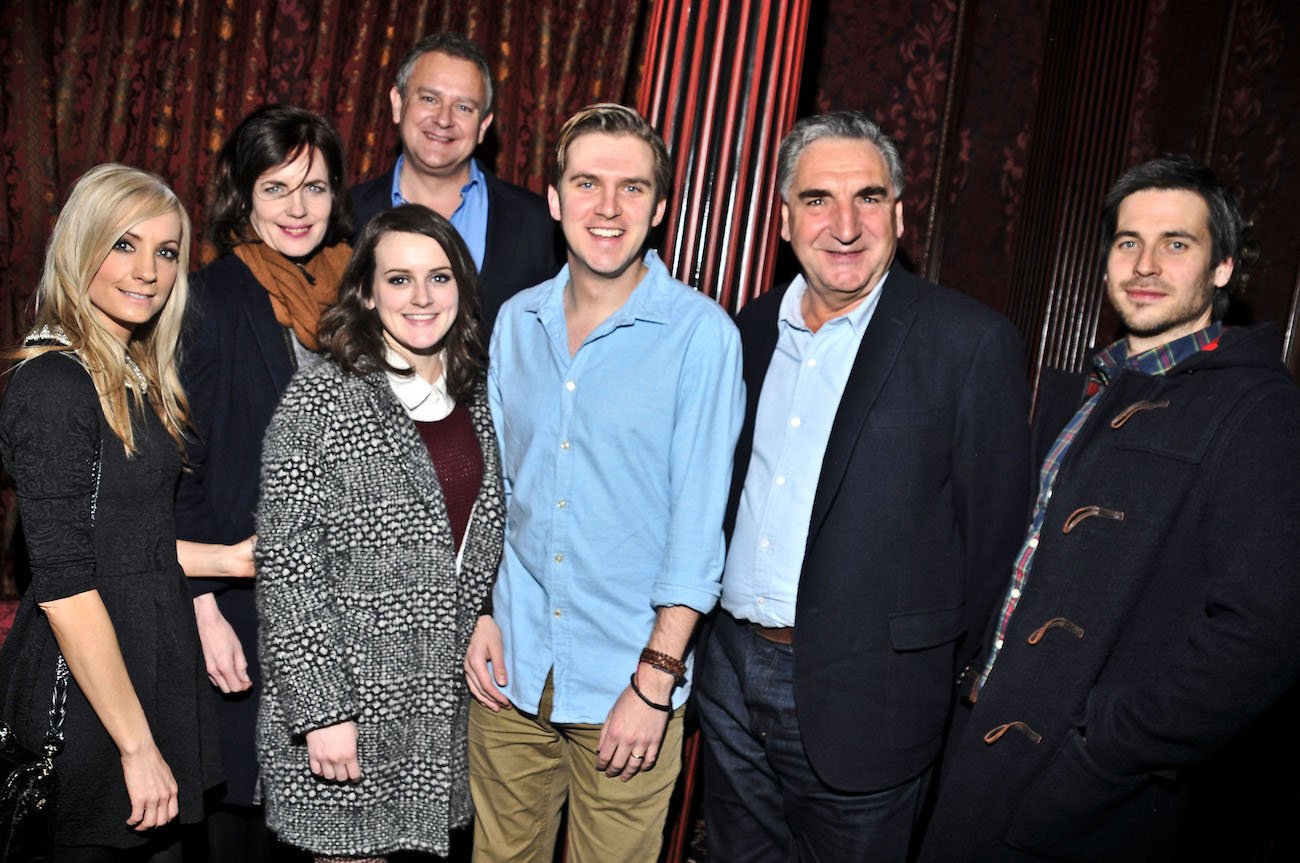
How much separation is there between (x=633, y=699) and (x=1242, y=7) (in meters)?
3.14

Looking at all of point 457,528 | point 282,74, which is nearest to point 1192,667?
point 457,528

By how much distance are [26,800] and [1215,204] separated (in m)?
2.32

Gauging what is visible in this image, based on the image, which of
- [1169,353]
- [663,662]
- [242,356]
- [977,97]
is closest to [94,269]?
[242,356]

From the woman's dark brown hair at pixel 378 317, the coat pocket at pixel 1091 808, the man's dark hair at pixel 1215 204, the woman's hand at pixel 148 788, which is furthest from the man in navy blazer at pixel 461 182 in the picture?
the coat pocket at pixel 1091 808

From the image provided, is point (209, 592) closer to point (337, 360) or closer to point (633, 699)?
point (337, 360)

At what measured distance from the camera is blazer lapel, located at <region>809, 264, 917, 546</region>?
1911 millimetres

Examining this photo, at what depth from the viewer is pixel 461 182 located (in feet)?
9.16

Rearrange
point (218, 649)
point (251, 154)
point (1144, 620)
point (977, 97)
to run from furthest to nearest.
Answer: point (977, 97) < point (251, 154) < point (218, 649) < point (1144, 620)

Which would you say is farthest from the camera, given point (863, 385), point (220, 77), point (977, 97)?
point (977, 97)

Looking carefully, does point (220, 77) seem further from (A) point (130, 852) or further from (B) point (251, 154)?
(A) point (130, 852)

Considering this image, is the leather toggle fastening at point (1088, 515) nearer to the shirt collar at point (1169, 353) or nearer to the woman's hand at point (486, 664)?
the shirt collar at point (1169, 353)

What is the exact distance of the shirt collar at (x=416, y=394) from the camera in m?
2.09

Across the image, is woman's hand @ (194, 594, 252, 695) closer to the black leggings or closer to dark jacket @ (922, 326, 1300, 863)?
the black leggings

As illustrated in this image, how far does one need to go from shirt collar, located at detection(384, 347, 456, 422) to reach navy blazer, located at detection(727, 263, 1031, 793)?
0.79m
